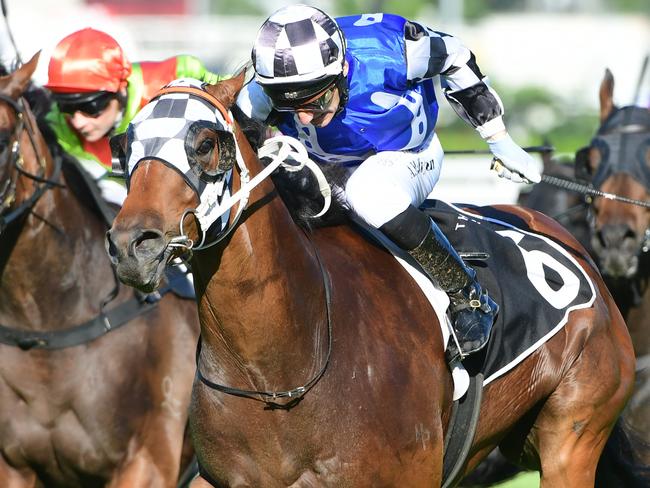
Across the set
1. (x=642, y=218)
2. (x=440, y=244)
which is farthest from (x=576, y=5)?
(x=440, y=244)

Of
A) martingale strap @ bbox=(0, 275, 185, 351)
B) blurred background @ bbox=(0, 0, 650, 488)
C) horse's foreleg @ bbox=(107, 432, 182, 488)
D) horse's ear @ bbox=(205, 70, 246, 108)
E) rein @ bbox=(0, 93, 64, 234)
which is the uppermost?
horse's ear @ bbox=(205, 70, 246, 108)

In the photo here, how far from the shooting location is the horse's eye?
3.25 metres

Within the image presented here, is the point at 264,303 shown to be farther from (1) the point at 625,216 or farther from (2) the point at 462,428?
(1) the point at 625,216

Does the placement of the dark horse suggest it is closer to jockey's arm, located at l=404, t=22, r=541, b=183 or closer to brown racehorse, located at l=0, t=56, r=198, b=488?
jockey's arm, located at l=404, t=22, r=541, b=183

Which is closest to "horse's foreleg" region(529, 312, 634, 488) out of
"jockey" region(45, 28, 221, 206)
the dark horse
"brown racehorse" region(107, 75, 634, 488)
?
"brown racehorse" region(107, 75, 634, 488)

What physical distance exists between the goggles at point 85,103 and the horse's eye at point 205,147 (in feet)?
6.94

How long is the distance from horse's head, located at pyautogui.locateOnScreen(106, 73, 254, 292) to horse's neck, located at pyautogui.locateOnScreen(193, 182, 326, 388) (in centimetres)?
16

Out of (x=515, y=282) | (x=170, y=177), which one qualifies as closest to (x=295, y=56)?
(x=170, y=177)

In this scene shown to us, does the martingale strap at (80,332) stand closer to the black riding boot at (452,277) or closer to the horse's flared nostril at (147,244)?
the black riding boot at (452,277)

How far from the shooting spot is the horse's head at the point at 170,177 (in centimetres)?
307

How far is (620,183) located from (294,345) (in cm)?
287

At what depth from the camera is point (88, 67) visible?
5.20 metres

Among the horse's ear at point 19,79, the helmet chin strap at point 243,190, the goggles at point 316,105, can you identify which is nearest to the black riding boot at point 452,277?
the helmet chin strap at point 243,190

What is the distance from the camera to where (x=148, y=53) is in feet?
70.7
